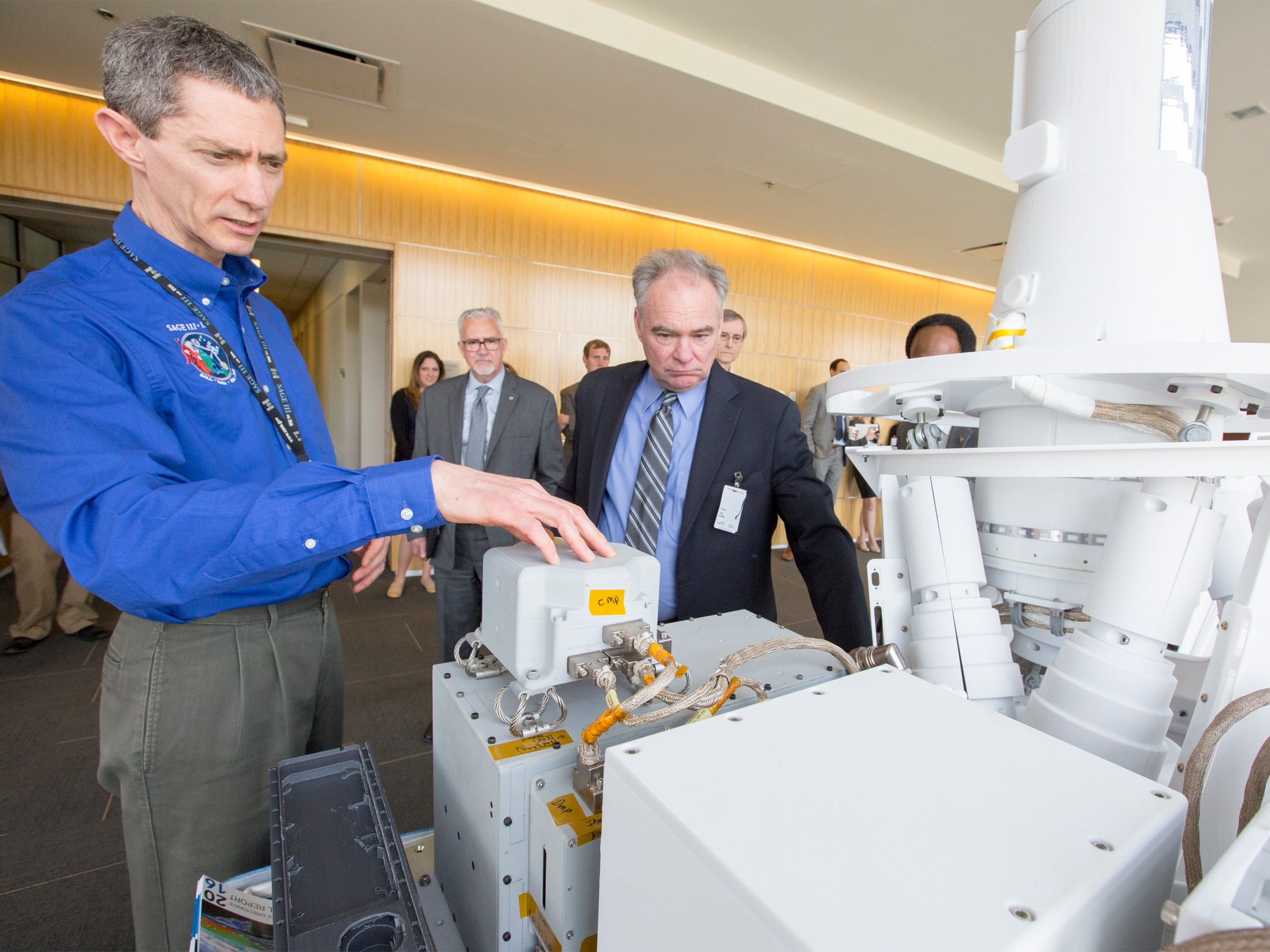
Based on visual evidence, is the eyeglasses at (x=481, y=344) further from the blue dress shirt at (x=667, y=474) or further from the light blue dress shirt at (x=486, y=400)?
the blue dress shirt at (x=667, y=474)

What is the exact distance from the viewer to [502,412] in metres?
2.64

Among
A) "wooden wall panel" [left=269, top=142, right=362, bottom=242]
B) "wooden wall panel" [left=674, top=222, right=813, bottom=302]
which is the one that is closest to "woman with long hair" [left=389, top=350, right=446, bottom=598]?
"wooden wall panel" [left=269, top=142, right=362, bottom=242]

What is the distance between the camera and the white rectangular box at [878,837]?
1.13 feet

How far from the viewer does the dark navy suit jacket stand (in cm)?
134

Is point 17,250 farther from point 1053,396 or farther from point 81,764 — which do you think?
point 1053,396

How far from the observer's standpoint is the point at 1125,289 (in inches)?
26.3

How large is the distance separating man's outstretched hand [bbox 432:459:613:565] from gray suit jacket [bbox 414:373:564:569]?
188cm

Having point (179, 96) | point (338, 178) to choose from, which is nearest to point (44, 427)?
point (179, 96)

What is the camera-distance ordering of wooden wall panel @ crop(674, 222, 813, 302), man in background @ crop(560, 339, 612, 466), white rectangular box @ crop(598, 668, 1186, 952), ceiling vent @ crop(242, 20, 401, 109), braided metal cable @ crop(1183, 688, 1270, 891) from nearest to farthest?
white rectangular box @ crop(598, 668, 1186, 952) → braided metal cable @ crop(1183, 688, 1270, 891) → ceiling vent @ crop(242, 20, 401, 109) → man in background @ crop(560, 339, 612, 466) → wooden wall panel @ crop(674, 222, 813, 302)

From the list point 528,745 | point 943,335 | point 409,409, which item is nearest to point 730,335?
point 943,335

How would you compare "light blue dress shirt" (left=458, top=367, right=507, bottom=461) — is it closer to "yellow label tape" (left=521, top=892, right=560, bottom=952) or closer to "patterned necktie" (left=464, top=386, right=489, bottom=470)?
"patterned necktie" (left=464, top=386, right=489, bottom=470)

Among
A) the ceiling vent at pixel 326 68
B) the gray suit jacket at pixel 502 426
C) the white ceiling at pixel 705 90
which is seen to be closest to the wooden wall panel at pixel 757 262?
the white ceiling at pixel 705 90

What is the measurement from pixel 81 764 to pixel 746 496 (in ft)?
7.85

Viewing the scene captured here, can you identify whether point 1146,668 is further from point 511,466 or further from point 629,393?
point 511,466
